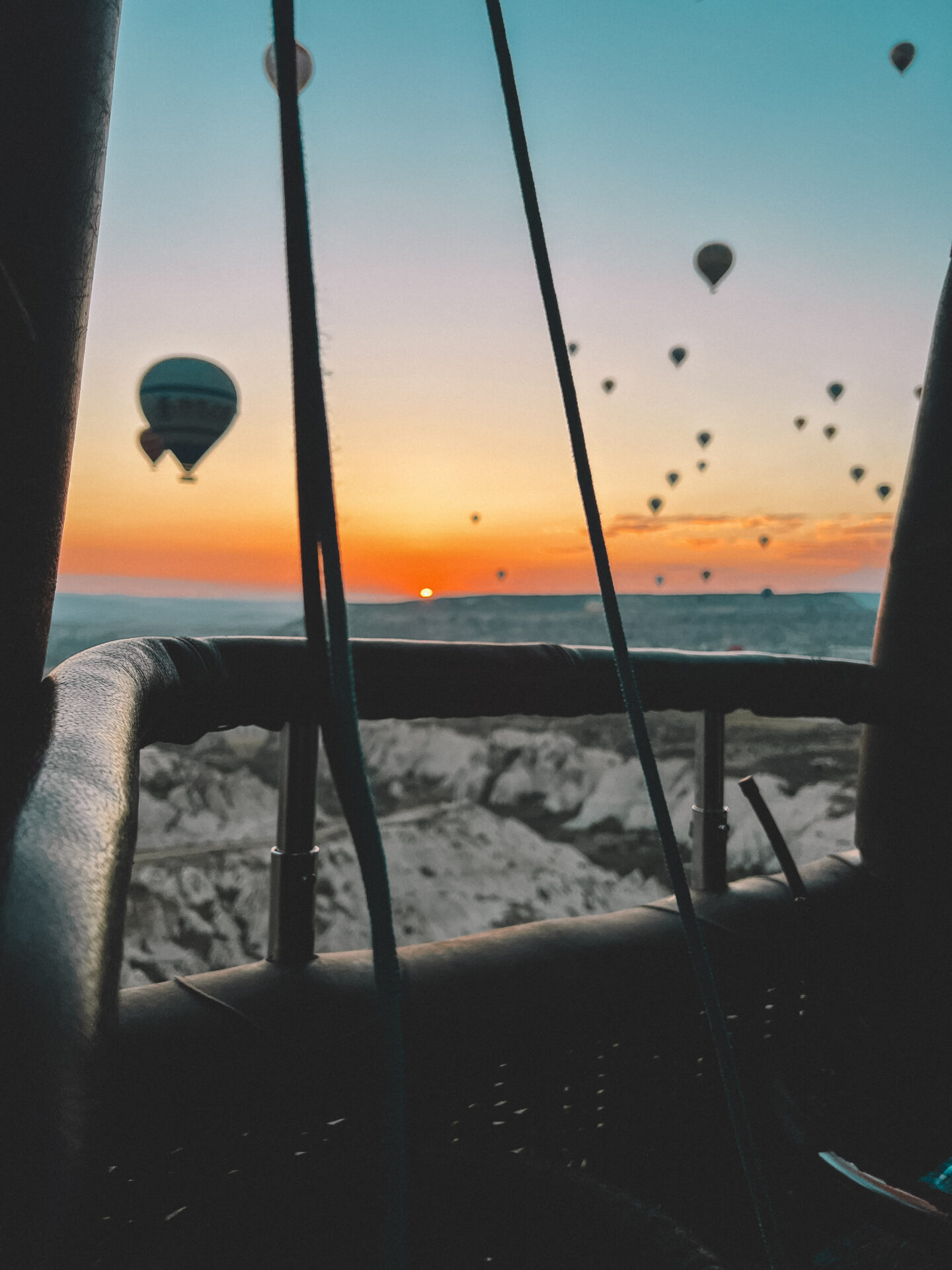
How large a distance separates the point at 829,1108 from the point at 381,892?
903 millimetres

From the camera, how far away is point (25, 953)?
0.62 feet

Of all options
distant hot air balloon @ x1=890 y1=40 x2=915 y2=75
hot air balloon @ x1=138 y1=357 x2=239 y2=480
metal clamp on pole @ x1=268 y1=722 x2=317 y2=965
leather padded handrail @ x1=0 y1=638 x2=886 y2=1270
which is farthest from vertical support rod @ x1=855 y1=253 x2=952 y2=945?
hot air balloon @ x1=138 y1=357 x2=239 y2=480

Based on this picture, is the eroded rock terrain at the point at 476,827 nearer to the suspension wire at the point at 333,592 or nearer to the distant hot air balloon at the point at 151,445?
the distant hot air balloon at the point at 151,445

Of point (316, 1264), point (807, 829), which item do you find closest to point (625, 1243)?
point (316, 1264)

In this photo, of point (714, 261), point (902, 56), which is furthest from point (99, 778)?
point (714, 261)

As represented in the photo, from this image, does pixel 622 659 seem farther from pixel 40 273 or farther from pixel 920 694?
pixel 920 694

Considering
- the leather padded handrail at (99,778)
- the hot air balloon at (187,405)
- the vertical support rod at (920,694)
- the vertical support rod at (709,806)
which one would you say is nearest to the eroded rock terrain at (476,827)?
the hot air balloon at (187,405)

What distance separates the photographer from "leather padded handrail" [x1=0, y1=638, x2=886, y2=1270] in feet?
0.55

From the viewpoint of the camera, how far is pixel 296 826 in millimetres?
790

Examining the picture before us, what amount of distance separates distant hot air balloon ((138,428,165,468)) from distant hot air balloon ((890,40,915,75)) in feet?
18.3

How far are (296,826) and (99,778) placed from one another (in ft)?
1.66

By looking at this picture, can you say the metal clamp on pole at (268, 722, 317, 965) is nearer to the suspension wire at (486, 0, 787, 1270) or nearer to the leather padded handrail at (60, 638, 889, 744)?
the leather padded handrail at (60, 638, 889, 744)

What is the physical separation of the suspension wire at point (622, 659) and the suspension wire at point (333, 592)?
0.16m

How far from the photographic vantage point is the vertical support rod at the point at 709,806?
40.5 inches
